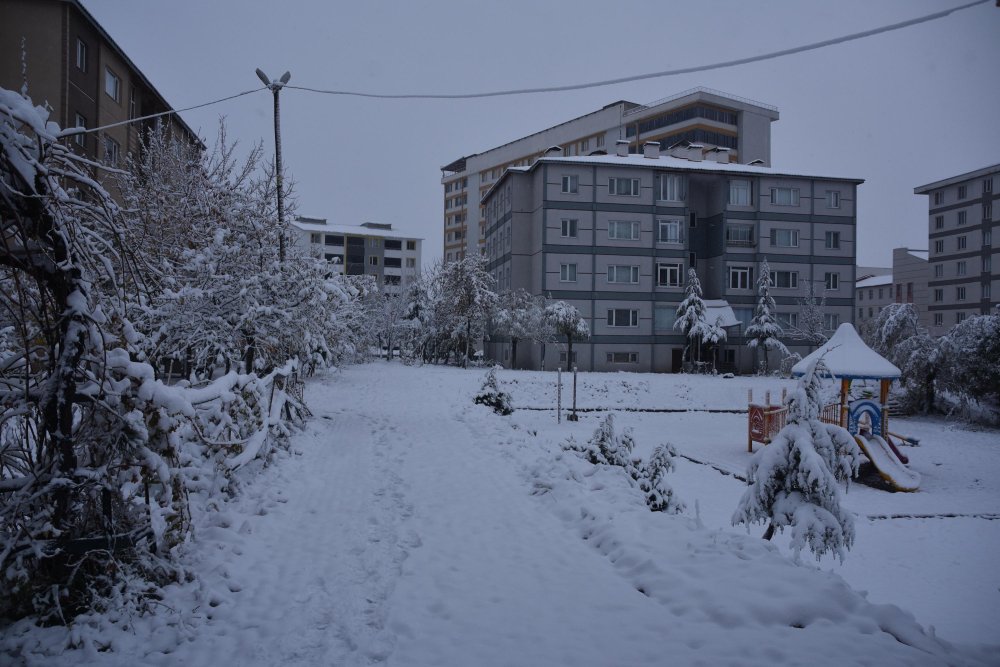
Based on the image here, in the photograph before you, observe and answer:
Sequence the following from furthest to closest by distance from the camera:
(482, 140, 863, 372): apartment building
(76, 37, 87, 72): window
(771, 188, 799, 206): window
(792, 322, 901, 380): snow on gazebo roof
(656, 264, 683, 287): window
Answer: (771, 188, 799, 206): window < (656, 264, 683, 287): window < (482, 140, 863, 372): apartment building < (76, 37, 87, 72): window < (792, 322, 901, 380): snow on gazebo roof

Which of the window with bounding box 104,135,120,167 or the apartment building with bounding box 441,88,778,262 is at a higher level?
the apartment building with bounding box 441,88,778,262

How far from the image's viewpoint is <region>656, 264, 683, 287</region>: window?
44.8 meters

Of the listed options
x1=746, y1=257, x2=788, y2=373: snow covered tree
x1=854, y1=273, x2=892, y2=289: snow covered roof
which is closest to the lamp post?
x1=746, y1=257, x2=788, y2=373: snow covered tree

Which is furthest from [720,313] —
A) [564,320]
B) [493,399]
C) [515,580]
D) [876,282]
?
[876,282]

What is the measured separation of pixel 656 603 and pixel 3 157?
5.66 meters

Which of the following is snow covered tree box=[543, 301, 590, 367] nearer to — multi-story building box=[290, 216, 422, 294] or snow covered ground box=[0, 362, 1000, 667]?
snow covered ground box=[0, 362, 1000, 667]

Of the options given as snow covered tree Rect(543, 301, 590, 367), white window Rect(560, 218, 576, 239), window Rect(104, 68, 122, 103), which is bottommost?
snow covered tree Rect(543, 301, 590, 367)

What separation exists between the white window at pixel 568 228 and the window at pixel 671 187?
719 cm

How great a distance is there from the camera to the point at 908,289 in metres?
71.1

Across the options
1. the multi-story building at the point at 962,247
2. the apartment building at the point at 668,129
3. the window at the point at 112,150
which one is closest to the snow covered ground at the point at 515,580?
the window at the point at 112,150

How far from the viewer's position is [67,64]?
26062 mm

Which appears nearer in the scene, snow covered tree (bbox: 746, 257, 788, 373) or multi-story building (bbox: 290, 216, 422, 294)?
snow covered tree (bbox: 746, 257, 788, 373)

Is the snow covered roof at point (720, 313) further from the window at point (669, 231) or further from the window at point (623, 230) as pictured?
the window at point (623, 230)

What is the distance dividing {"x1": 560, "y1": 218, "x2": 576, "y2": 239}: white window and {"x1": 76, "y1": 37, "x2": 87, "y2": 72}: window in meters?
28.3
